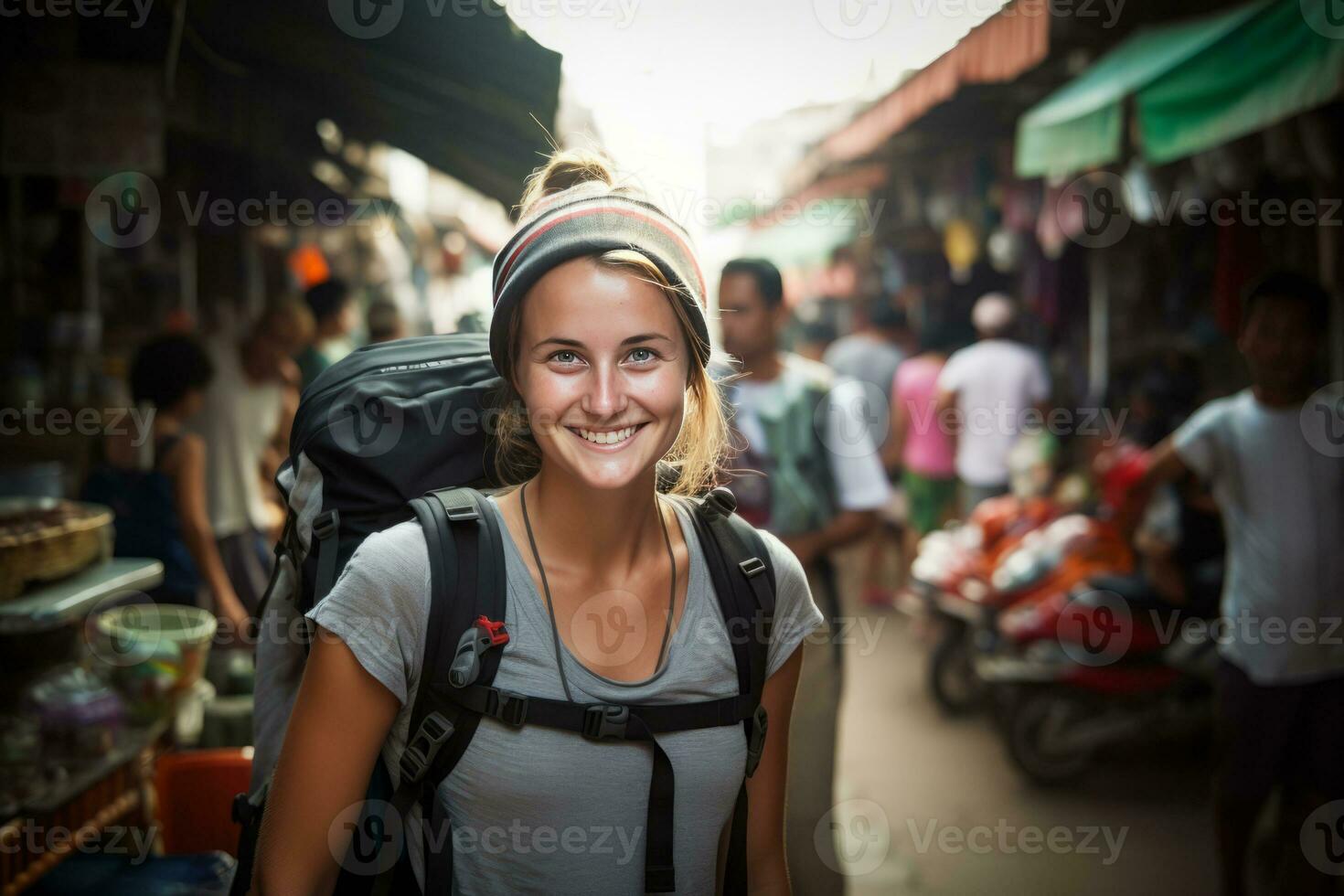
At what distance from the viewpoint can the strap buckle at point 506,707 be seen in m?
1.70

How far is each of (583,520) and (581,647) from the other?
22 cm

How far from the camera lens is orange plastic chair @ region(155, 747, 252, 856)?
2721mm

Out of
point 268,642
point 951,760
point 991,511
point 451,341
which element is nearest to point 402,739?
point 268,642

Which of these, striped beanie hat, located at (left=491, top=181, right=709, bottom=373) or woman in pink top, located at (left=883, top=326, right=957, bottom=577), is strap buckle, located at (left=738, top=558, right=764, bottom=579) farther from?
woman in pink top, located at (left=883, top=326, right=957, bottom=577)

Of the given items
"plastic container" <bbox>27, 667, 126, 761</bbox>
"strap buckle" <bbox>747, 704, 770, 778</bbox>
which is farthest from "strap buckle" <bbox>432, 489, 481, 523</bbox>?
"plastic container" <bbox>27, 667, 126, 761</bbox>

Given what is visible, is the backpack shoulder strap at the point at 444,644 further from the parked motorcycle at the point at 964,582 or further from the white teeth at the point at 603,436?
the parked motorcycle at the point at 964,582

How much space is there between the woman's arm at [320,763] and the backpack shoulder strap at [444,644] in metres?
0.06

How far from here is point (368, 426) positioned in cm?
199

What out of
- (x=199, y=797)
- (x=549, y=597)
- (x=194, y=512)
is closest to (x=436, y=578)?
(x=549, y=597)

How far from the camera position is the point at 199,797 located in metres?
2.75

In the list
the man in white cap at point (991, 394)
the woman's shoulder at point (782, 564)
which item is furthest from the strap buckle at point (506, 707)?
the man in white cap at point (991, 394)

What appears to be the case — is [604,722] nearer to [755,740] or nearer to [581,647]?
[581,647]

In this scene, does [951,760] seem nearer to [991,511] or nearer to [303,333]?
[991,511]

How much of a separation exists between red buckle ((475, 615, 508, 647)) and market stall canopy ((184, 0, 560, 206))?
1.77 m
